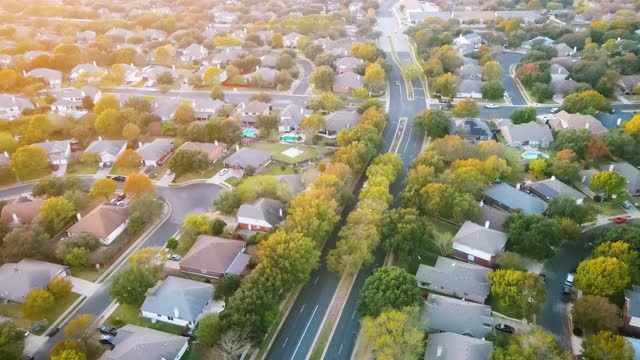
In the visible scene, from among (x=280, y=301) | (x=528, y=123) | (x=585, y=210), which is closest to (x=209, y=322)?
(x=280, y=301)

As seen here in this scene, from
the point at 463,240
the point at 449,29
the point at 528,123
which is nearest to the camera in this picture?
the point at 463,240

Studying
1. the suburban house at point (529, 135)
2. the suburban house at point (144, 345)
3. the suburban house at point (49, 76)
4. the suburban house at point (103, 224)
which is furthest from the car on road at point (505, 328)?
the suburban house at point (49, 76)

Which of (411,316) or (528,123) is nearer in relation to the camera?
(411,316)

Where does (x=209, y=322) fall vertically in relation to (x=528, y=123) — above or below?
above

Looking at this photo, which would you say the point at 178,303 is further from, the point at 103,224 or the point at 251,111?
the point at 251,111

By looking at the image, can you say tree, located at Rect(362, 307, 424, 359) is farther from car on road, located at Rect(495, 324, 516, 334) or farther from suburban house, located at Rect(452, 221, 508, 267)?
suburban house, located at Rect(452, 221, 508, 267)

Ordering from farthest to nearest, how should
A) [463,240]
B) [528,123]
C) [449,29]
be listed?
[449,29] < [528,123] < [463,240]

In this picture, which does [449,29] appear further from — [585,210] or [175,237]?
[175,237]
